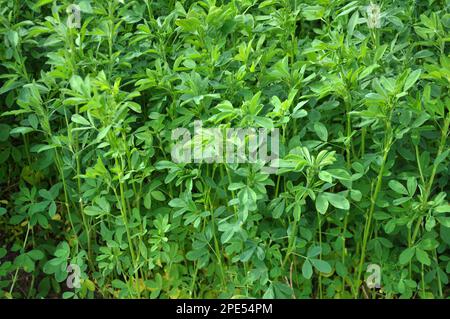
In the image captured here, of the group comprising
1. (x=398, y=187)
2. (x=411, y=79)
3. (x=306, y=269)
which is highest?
(x=411, y=79)

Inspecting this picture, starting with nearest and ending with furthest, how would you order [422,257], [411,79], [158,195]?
1. [411,79]
2. [422,257]
3. [158,195]

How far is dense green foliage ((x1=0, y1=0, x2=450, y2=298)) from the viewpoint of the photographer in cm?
215

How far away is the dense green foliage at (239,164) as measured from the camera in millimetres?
2152

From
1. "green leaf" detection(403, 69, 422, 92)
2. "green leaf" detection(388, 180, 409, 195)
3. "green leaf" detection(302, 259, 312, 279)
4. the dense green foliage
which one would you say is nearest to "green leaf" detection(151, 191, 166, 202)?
the dense green foliage

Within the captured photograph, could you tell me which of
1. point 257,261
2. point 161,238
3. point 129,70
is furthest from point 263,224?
point 129,70

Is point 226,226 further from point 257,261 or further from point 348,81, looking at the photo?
point 348,81

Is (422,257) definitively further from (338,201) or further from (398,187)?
(338,201)

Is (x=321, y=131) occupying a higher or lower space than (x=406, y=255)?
higher

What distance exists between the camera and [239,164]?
222cm

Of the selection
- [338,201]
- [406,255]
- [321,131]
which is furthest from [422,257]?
[321,131]

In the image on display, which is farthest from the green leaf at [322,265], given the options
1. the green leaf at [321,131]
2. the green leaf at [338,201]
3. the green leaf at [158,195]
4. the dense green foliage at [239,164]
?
the green leaf at [158,195]

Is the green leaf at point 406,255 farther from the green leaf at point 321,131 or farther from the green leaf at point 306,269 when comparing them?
the green leaf at point 321,131

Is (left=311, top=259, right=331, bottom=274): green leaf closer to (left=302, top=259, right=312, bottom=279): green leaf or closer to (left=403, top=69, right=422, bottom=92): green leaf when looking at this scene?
(left=302, top=259, right=312, bottom=279): green leaf
